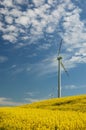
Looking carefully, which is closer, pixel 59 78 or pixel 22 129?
pixel 22 129

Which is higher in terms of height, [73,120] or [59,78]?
[59,78]

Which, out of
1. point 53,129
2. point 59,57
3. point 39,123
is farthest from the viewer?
point 59,57

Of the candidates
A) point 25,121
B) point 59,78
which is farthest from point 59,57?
point 25,121

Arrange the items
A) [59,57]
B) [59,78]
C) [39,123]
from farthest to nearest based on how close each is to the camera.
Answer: [59,57] → [59,78] → [39,123]

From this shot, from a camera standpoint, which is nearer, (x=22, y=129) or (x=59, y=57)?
(x=22, y=129)

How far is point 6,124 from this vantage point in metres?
23.8

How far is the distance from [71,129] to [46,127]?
5.36 feet

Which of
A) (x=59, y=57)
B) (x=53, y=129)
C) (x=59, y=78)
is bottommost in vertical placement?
(x=53, y=129)

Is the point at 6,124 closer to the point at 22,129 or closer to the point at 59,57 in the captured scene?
the point at 22,129

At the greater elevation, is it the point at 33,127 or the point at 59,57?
the point at 59,57

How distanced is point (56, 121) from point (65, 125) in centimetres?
162

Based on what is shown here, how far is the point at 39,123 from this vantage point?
74.6 feet

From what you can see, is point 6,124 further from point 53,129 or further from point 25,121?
point 53,129

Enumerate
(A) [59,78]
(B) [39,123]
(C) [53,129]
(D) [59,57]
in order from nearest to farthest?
(C) [53,129], (B) [39,123], (A) [59,78], (D) [59,57]
